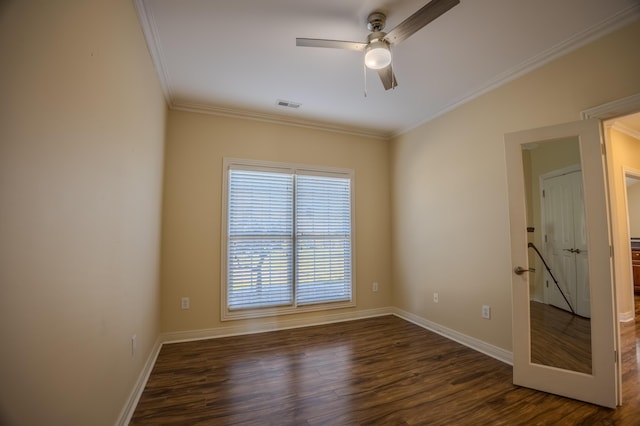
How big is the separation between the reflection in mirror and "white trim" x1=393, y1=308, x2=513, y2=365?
0.53 metres

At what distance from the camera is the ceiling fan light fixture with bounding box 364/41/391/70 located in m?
1.99

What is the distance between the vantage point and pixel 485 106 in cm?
305

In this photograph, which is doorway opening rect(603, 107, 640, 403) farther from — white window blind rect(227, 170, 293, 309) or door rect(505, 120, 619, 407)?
white window blind rect(227, 170, 293, 309)

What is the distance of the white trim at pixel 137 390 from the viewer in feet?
6.03

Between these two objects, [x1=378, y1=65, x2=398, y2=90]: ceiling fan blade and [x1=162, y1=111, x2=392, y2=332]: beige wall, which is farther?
[x1=162, y1=111, x2=392, y2=332]: beige wall

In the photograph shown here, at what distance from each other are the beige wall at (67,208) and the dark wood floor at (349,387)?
601mm

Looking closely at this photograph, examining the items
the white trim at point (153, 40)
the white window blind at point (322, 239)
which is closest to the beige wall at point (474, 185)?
the white window blind at point (322, 239)

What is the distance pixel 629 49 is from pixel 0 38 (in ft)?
11.2

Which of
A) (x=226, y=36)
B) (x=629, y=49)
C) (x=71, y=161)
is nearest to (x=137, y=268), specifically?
(x=71, y=161)

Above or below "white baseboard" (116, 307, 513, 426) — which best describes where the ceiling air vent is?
above

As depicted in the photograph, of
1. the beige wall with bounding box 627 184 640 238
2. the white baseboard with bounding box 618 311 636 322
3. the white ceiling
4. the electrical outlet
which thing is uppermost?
the white ceiling

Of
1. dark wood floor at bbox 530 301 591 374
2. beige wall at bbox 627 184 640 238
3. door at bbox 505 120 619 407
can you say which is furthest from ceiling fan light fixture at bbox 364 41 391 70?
beige wall at bbox 627 184 640 238

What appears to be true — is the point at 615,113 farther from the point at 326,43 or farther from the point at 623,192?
the point at 326,43

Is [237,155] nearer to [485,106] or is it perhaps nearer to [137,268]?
[137,268]
